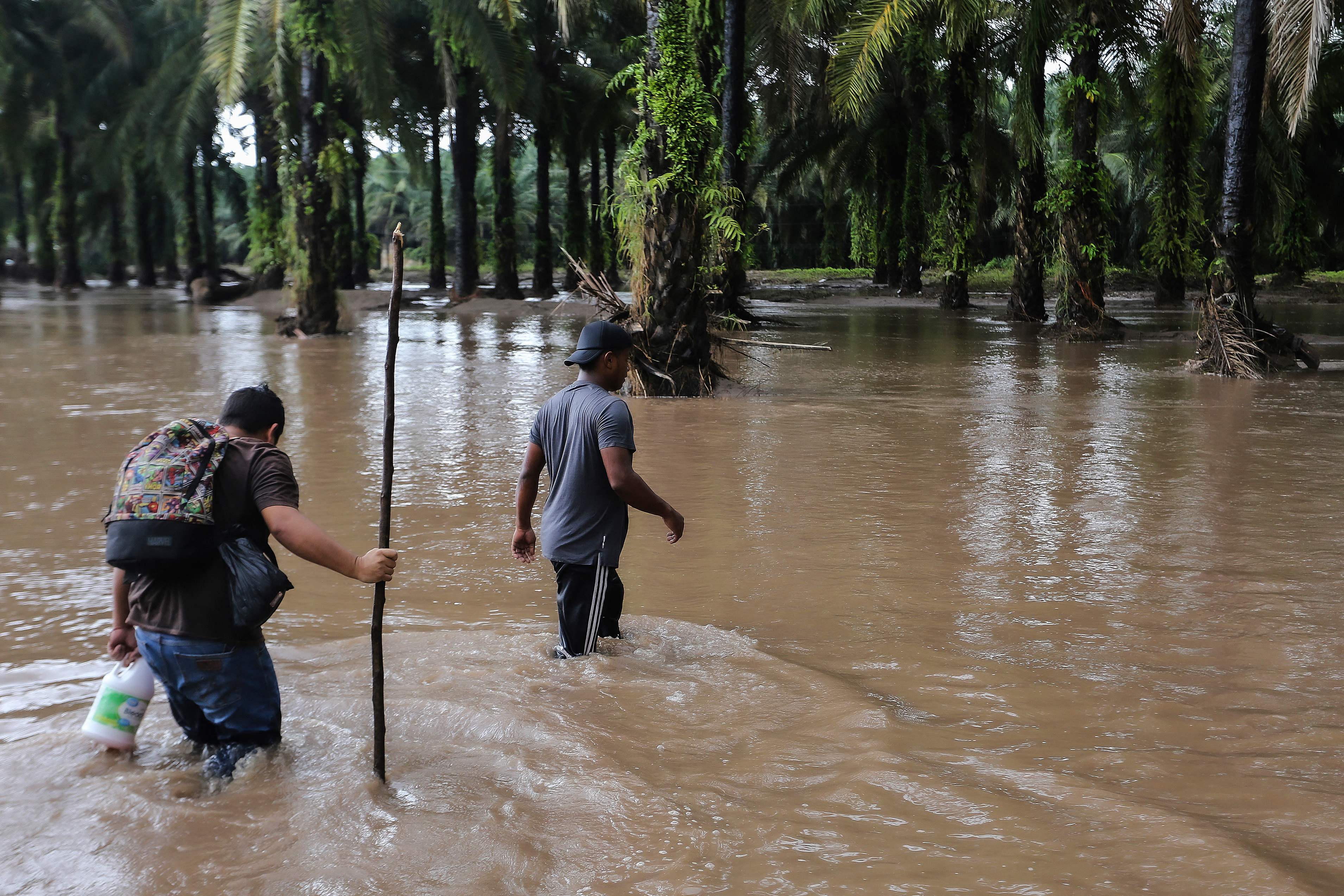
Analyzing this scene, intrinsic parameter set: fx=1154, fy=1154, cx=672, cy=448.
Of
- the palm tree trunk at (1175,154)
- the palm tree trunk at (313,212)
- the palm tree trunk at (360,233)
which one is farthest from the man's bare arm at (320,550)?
the palm tree trunk at (360,233)

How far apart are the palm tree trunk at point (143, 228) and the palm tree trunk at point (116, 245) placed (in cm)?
62

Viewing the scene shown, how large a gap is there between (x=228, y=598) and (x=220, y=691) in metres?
0.28

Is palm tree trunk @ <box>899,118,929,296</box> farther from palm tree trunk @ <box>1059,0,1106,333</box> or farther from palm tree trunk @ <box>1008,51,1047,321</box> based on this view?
palm tree trunk @ <box>1059,0,1106,333</box>

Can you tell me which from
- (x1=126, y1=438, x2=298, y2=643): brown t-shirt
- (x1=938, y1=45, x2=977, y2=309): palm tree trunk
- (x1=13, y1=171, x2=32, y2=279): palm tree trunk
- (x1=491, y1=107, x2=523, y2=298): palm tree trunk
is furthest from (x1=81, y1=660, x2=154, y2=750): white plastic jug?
(x1=13, y1=171, x2=32, y2=279): palm tree trunk

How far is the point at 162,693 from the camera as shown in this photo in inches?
164

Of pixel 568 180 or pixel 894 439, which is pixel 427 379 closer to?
pixel 894 439

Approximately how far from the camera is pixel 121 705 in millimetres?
3430

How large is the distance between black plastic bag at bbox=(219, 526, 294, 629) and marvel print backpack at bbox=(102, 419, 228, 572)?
0.24 ft

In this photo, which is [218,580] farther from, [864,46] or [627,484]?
[864,46]

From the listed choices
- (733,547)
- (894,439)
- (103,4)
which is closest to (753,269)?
(103,4)

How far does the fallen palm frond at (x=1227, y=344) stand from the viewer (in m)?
13.6

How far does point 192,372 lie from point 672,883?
12.7m

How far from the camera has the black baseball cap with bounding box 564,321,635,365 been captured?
14.7ft

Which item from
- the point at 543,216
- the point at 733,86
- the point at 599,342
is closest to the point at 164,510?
the point at 599,342
